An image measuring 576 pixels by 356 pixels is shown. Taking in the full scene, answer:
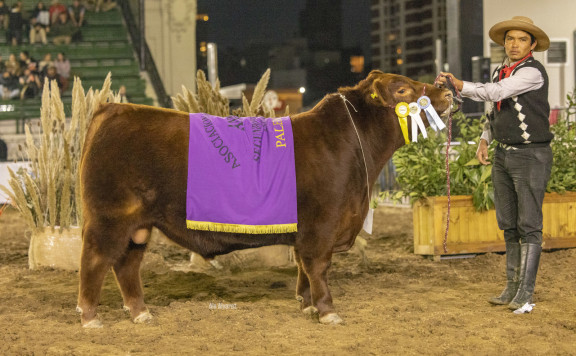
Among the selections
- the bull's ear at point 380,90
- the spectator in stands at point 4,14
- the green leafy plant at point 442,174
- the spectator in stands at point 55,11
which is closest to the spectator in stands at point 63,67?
the spectator in stands at point 55,11

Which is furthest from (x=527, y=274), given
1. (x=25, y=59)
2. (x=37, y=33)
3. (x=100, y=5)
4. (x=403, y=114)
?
(x=100, y=5)

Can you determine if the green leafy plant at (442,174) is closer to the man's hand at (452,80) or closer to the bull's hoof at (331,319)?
the man's hand at (452,80)

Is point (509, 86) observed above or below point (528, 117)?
above

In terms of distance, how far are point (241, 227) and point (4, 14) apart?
58.5 feet

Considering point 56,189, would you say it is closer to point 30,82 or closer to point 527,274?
point 527,274

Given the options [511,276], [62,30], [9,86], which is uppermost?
[62,30]

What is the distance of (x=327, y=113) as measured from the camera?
4746 mm

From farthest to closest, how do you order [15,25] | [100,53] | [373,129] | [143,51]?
[100,53]
[15,25]
[143,51]
[373,129]

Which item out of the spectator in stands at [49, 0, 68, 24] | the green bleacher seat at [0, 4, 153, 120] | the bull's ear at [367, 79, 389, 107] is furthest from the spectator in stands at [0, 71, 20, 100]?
the bull's ear at [367, 79, 389, 107]

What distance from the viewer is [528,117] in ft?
15.4

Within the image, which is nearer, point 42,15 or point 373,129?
point 373,129

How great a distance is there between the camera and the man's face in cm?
472

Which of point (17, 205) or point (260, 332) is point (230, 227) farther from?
point (17, 205)

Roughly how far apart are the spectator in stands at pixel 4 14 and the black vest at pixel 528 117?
703 inches
